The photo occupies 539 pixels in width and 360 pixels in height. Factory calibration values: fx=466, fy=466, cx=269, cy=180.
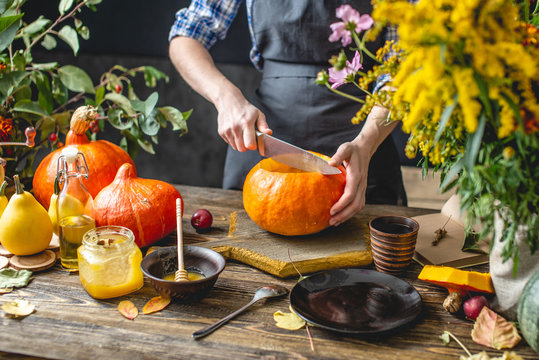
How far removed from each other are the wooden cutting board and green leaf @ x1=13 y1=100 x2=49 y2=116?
0.66 metres

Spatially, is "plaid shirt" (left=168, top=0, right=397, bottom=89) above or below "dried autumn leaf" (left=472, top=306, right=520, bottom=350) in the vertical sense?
above

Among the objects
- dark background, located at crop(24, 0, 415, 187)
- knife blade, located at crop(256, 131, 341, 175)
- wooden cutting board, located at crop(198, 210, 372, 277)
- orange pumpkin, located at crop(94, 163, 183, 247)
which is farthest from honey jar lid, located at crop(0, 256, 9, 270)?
dark background, located at crop(24, 0, 415, 187)

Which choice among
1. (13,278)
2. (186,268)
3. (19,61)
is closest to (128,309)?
(186,268)

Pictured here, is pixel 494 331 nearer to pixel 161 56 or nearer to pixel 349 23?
pixel 349 23

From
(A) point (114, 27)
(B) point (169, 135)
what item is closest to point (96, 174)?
(B) point (169, 135)

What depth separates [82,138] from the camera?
136 centimetres

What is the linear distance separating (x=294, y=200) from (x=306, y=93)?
0.66 meters

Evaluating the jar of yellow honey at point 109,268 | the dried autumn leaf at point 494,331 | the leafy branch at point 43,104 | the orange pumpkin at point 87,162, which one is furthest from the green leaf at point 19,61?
the dried autumn leaf at point 494,331

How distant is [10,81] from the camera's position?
1291 millimetres

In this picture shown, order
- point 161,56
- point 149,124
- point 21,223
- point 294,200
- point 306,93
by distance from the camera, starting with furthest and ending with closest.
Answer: point 161,56 < point 306,93 < point 149,124 < point 294,200 < point 21,223

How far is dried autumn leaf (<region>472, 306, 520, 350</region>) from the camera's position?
82cm

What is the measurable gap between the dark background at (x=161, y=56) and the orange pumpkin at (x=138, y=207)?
1548 millimetres

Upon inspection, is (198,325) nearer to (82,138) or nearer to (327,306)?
(327,306)

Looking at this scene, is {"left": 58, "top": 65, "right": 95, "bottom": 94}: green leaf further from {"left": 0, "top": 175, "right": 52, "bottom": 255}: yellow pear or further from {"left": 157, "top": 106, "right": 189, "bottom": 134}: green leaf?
{"left": 0, "top": 175, "right": 52, "bottom": 255}: yellow pear
